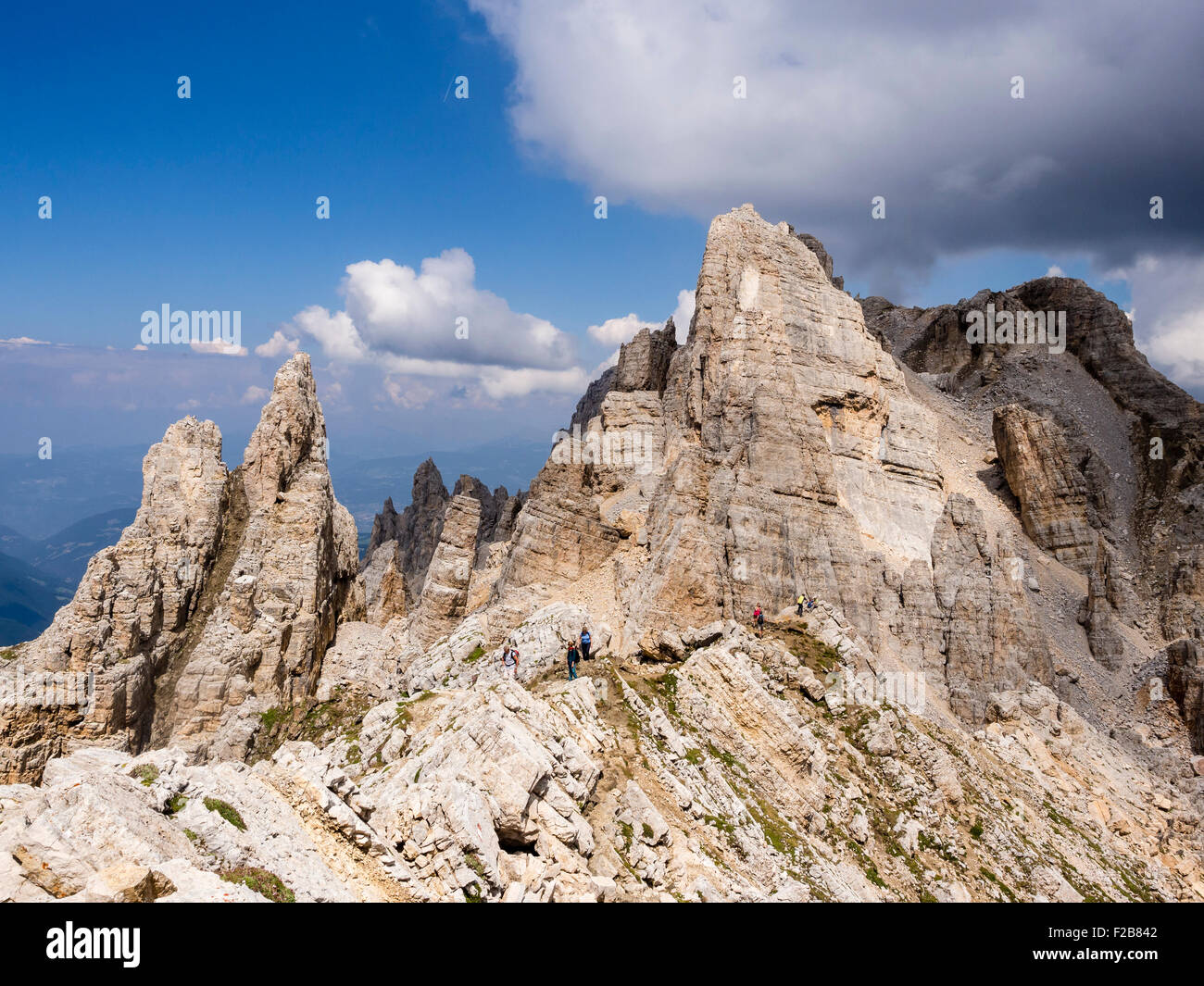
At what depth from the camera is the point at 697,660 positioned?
28281 millimetres

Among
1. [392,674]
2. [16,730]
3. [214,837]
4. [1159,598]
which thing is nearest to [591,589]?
[392,674]

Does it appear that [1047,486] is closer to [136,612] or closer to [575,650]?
[575,650]

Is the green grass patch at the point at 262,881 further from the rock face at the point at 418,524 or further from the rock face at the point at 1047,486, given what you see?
the rock face at the point at 418,524

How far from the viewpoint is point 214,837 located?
12.9 m

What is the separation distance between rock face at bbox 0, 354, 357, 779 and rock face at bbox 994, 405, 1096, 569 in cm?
5329

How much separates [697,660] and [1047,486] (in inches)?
1758

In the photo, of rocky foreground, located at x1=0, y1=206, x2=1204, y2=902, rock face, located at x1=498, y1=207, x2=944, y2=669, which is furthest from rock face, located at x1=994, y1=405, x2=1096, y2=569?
A: rock face, located at x1=498, y1=207, x2=944, y2=669

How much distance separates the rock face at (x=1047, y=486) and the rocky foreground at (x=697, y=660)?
0.25 metres

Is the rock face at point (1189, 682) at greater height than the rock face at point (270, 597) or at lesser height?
lesser

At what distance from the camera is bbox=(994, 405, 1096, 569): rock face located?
57.4m

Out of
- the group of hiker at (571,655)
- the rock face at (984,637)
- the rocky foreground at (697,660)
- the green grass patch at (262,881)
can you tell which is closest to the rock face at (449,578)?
the rocky foreground at (697,660)

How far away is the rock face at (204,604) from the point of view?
121ft

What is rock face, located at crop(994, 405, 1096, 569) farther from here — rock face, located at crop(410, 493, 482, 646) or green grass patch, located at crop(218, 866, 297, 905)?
green grass patch, located at crop(218, 866, 297, 905)
